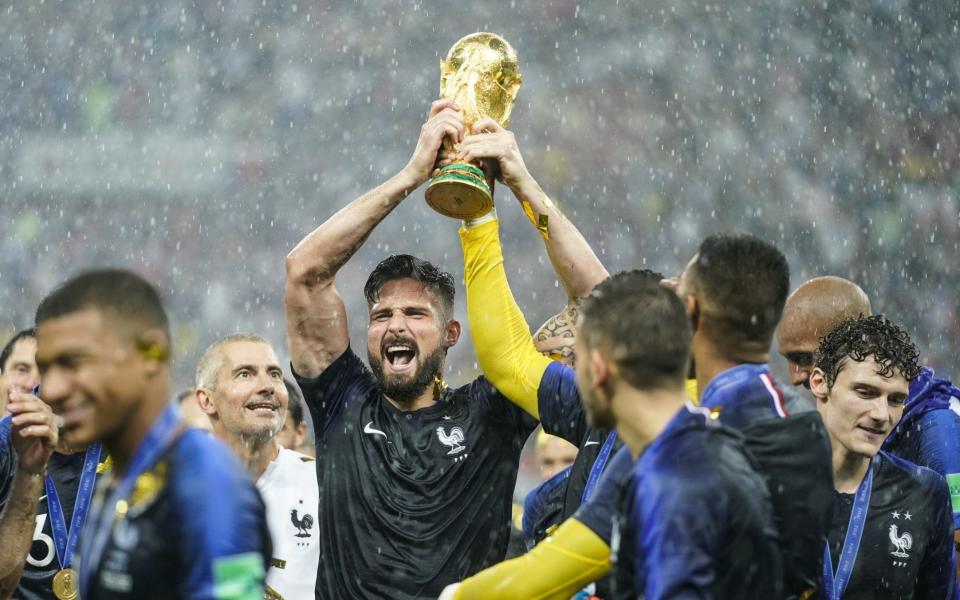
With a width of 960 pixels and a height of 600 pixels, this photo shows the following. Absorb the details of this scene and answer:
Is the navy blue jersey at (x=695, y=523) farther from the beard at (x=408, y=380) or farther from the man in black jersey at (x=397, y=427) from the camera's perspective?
the beard at (x=408, y=380)

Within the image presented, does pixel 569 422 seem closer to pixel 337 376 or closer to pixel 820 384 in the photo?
pixel 337 376

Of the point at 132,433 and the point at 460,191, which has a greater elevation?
the point at 460,191

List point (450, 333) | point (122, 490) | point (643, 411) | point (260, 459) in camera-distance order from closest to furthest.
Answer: point (122, 490), point (643, 411), point (450, 333), point (260, 459)

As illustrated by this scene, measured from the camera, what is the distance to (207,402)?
5.56 metres

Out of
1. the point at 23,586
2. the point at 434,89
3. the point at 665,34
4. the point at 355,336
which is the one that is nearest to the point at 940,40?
the point at 665,34

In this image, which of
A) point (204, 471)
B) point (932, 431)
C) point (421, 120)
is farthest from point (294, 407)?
point (421, 120)

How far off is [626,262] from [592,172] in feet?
5.41

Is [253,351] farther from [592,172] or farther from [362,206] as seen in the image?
[592,172]

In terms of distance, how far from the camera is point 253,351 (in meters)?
5.64

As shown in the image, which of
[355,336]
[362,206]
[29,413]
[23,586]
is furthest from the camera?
[355,336]

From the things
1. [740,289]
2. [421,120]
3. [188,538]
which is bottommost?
[188,538]

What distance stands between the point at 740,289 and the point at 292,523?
3250 mm

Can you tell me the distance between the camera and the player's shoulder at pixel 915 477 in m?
4.43

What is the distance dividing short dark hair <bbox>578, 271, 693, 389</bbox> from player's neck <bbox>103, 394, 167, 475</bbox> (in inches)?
34.5
